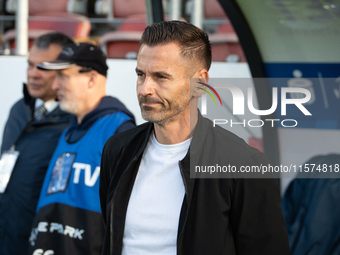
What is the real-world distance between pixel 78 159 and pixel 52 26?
3181mm

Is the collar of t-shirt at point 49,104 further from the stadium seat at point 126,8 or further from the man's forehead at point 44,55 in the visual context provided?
the stadium seat at point 126,8

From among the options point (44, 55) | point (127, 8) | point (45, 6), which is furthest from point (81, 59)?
point (45, 6)

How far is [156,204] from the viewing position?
121 cm

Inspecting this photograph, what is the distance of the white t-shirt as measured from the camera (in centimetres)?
118

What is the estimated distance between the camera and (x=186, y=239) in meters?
1.15

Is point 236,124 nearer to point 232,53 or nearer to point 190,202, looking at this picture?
point 232,53

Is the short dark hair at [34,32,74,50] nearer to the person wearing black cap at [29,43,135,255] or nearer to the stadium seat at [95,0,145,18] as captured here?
the person wearing black cap at [29,43,135,255]

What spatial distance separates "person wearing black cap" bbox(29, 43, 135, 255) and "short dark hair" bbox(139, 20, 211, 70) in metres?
0.74

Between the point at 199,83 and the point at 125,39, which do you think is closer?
the point at 199,83

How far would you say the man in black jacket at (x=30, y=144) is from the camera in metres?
2.25

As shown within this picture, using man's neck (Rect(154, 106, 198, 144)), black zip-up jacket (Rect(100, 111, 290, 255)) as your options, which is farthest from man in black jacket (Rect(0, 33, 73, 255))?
black zip-up jacket (Rect(100, 111, 290, 255))

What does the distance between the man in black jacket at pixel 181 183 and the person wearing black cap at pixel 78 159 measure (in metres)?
0.54

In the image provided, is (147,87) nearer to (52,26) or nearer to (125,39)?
(125,39)

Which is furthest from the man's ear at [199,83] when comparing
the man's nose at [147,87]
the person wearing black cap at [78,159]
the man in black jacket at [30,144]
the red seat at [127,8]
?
the red seat at [127,8]
